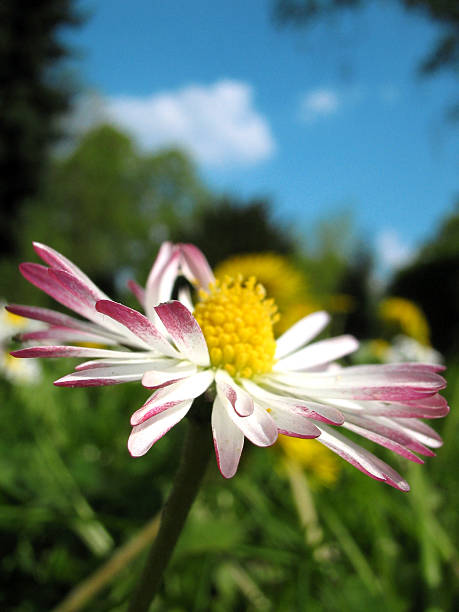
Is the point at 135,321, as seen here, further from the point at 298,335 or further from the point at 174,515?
the point at 298,335

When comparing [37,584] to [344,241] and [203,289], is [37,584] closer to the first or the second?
[203,289]

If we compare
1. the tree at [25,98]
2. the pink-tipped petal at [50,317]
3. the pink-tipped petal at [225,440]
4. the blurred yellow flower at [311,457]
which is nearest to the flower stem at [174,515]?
the pink-tipped petal at [225,440]

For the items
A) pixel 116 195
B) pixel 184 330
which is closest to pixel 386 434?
pixel 184 330

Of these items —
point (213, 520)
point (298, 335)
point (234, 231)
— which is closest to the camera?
point (298, 335)

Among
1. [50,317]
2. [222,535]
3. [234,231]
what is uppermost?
[234,231]

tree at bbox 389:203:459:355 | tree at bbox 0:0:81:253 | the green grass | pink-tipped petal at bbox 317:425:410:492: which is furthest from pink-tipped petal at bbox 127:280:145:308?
tree at bbox 0:0:81:253

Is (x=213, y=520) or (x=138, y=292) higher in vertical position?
(x=138, y=292)

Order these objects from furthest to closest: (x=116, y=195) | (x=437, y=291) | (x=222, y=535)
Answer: (x=116, y=195), (x=437, y=291), (x=222, y=535)

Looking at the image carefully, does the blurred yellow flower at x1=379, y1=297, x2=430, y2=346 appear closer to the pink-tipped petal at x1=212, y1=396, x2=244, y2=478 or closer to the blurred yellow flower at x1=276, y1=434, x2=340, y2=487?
the blurred yellow flower at x1=276, y1=434, x2=340, y2=487
